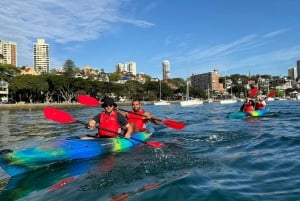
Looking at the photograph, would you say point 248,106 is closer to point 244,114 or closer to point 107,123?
point 244,114

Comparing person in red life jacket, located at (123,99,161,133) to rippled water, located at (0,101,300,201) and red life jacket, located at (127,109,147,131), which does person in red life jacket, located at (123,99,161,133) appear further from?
rippled water, located at (0,101,300,201)

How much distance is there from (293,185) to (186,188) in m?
1.95

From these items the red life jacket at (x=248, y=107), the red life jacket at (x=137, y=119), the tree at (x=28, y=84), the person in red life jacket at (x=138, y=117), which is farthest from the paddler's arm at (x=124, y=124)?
the tree at (x=28, y=84)

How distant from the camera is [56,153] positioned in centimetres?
938

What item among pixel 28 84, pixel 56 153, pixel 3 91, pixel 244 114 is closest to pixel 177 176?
pixel 56 153

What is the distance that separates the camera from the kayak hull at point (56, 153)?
341 inches

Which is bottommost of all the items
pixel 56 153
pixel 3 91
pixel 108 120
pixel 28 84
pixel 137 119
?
pixel 56 153

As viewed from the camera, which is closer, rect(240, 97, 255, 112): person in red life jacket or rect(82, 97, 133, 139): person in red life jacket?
rect(82, 97, 133, 139): person in red life jacket

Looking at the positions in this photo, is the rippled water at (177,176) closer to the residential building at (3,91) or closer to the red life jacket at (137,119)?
the red life jacket at (137,119)

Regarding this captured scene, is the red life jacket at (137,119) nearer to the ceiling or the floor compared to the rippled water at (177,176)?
nearer to the ceiling

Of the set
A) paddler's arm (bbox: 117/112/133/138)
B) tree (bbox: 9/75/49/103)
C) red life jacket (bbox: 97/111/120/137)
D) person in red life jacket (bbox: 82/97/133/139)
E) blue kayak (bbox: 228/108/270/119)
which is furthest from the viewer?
tree (bbox: 9/75/49/103)

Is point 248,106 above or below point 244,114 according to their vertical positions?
above

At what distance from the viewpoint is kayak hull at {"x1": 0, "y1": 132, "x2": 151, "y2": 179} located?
8.66 metres

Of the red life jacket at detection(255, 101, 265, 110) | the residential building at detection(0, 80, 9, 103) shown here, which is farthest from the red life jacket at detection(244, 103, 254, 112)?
the residential building at detection(0, 80, 9, 103)
